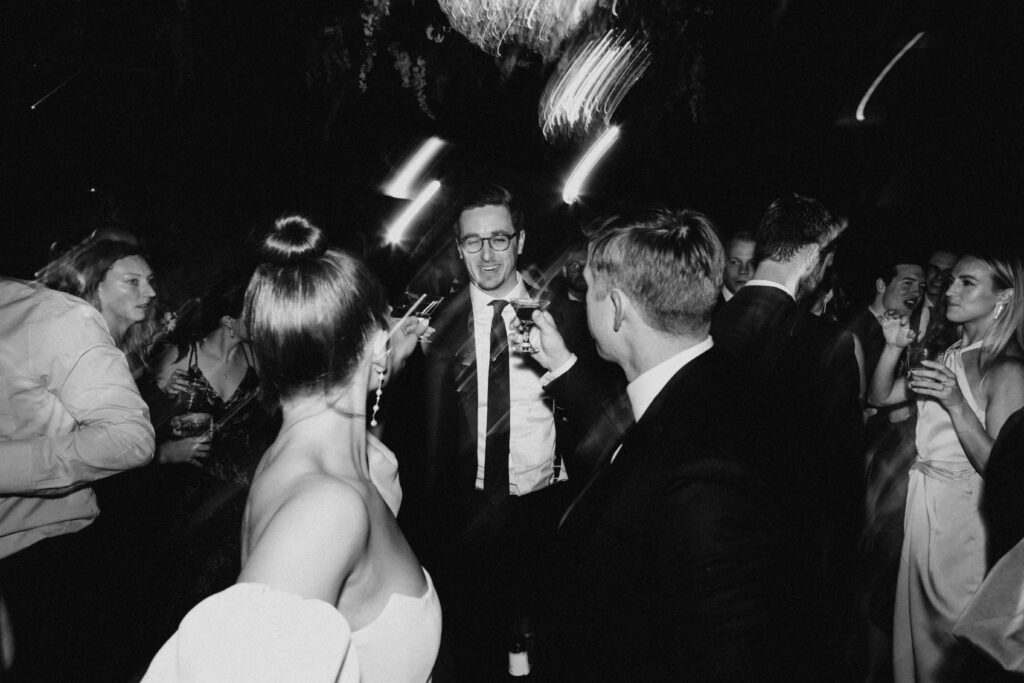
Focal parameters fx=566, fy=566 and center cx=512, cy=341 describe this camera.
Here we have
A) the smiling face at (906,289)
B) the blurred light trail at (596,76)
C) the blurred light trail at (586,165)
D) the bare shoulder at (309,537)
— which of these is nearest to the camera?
the bare shoulder at (309,537)

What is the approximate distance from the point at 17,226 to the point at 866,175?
334 inches

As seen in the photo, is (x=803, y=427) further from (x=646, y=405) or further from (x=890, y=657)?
(x=890, y=657)

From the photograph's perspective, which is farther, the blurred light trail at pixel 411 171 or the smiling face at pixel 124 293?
the blurred light trail at pixel 411 171

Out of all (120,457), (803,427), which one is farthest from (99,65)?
(803,427)

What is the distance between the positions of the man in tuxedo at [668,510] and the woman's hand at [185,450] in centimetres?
217

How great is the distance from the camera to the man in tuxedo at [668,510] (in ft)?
4.10

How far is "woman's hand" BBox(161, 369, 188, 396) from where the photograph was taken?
3061mm

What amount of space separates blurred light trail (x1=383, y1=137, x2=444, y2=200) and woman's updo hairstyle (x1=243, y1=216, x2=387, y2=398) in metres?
5.77

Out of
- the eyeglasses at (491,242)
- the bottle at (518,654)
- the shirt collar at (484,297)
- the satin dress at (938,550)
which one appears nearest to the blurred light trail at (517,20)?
the eyeglasses at (491,242)

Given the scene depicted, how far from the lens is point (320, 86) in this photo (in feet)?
15.5

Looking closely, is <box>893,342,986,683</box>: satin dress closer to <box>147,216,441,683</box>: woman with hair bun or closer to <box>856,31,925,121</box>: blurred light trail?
<box>147,216,441,683</box>: woman with hair bun

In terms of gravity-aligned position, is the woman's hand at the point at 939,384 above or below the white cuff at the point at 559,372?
below

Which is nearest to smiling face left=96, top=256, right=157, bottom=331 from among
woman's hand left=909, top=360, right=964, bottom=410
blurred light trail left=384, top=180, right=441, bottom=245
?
woman's hand left=909, top=360, right=964, bottom=410

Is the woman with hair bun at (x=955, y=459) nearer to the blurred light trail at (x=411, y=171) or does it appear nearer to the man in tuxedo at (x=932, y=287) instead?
the man in tuxedo at (x=932, y=287)
